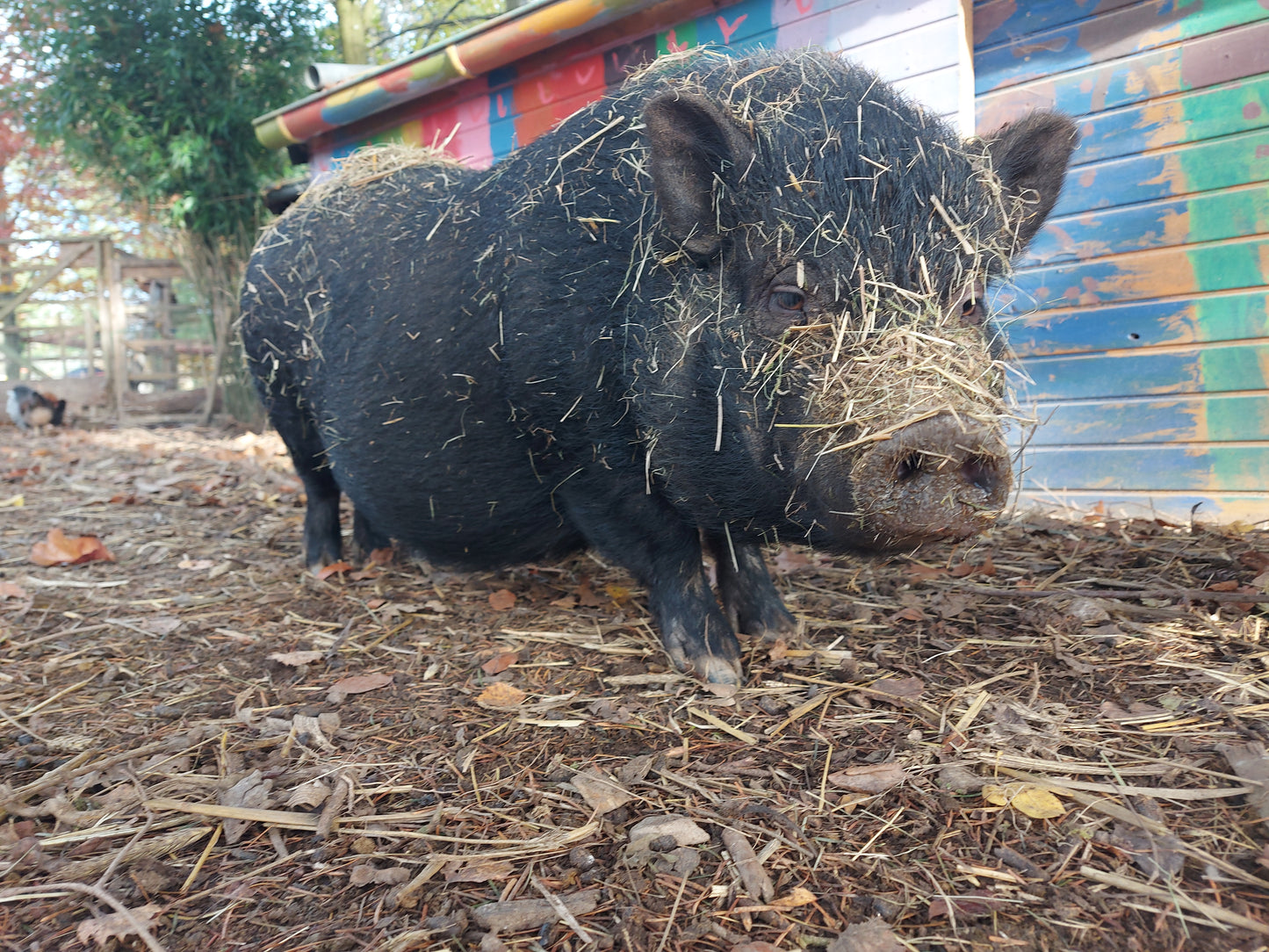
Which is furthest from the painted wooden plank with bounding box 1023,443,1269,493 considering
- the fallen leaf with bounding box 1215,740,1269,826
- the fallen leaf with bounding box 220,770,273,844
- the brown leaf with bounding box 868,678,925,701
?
the fallen leaf with bounding box 220,770,273,844

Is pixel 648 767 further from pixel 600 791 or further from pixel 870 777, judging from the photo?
pixel 870 777

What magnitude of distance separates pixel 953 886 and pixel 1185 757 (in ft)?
2.50

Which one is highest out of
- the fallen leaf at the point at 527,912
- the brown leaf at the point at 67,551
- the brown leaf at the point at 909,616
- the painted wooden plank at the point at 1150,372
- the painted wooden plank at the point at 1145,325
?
the painted wooden plank at the point at 1145,325

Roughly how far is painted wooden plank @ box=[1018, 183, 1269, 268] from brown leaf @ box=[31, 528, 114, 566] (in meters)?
4.88

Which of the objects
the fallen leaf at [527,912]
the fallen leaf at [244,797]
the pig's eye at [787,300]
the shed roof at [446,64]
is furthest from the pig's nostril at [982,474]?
the shed roof at [446,64]

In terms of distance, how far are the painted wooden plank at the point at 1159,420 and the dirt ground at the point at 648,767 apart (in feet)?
2.64

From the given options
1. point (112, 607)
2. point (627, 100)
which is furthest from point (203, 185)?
point (627, 100)

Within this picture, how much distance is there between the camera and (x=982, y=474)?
6.05ft

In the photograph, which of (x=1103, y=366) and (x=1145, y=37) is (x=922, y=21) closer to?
(x=1145, y=37)

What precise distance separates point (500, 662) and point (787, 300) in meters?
1.54

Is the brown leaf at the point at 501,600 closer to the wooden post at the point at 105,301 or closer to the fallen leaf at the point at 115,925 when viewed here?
the fallen leaf at the point at 115,925

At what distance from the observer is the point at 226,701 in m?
2.59

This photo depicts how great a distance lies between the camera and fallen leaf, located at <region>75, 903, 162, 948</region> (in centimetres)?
155

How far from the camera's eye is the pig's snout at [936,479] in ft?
5.84
